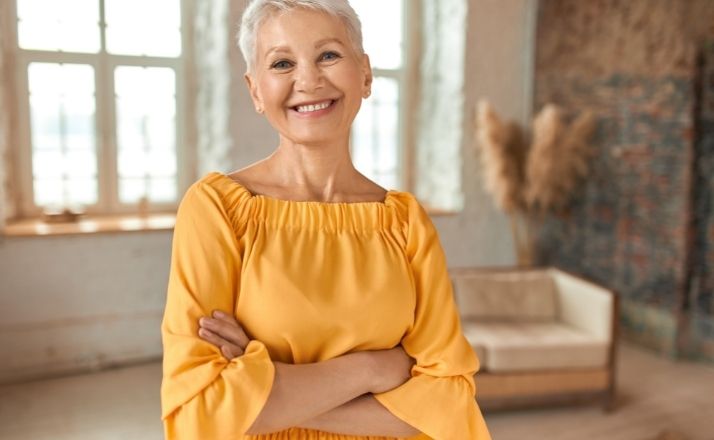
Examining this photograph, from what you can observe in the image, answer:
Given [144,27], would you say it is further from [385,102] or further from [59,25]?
[385,102]

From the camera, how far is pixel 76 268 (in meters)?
4.64

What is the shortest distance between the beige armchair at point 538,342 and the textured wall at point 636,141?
1.17 metres

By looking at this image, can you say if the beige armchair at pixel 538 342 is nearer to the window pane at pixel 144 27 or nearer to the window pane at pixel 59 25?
the window pane at pixel 144 27

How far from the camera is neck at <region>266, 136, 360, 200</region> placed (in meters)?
1.21

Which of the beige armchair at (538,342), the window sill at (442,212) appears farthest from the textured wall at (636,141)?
the beige armchair at (538,342)

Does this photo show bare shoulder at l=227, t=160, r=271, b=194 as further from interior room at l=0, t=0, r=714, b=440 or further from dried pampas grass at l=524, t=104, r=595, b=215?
dried pampas grass at l=524, t=104, r=595, b=215

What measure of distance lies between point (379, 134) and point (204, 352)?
5355 mm

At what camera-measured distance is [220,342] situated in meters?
1.04

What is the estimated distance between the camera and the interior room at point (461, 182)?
4082mm

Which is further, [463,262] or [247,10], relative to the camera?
[463,262]

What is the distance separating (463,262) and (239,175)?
5.10m

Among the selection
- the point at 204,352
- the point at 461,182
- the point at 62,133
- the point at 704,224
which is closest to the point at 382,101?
the point at 461,182

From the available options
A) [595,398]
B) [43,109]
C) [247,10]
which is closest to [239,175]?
[247,10]

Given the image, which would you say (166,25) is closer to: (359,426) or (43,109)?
(43,109)
